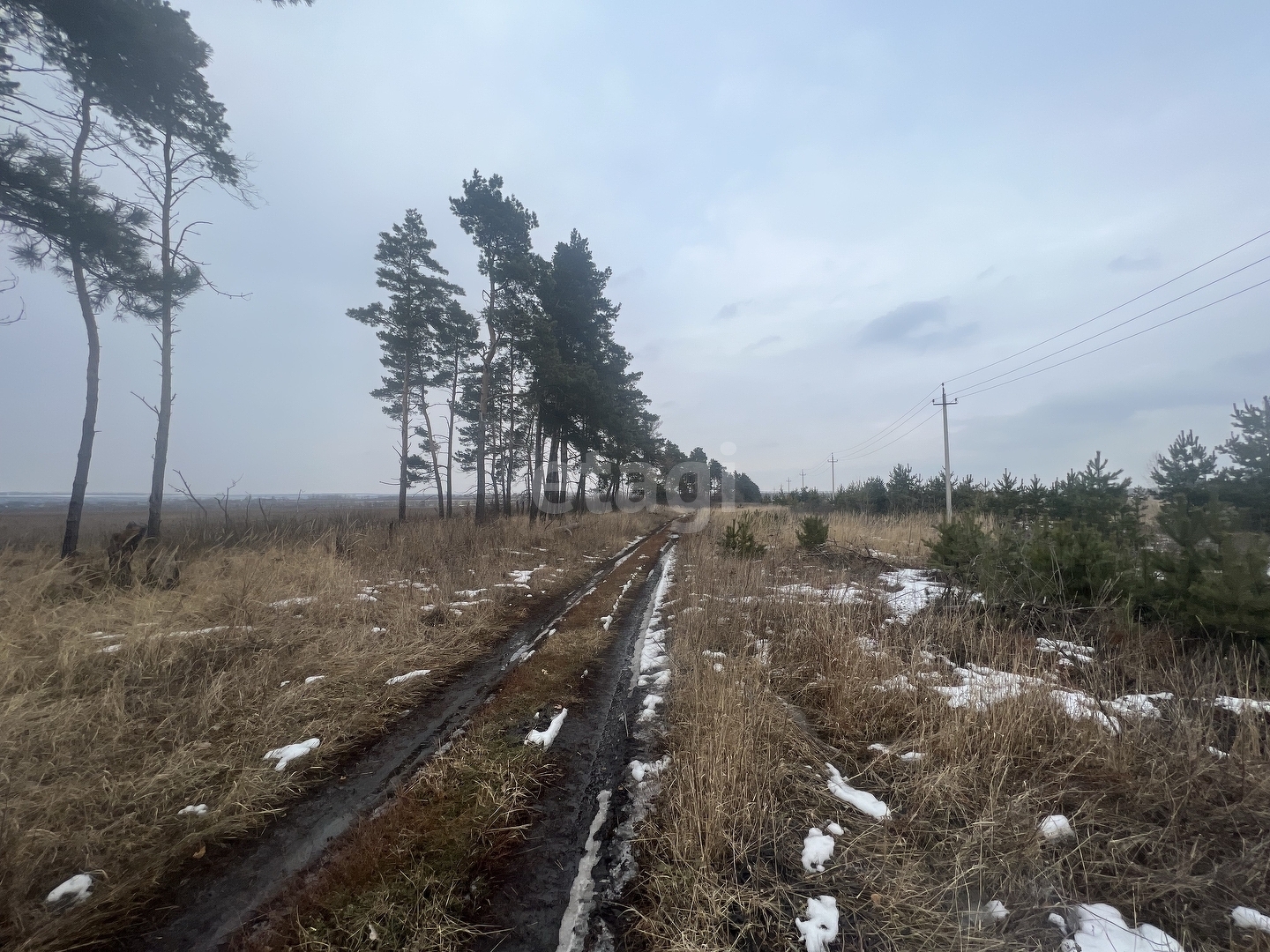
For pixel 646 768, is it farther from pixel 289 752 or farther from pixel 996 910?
pixel 289 752

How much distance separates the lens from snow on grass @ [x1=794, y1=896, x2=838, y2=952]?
1822 millimetres

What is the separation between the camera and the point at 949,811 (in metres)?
2.46

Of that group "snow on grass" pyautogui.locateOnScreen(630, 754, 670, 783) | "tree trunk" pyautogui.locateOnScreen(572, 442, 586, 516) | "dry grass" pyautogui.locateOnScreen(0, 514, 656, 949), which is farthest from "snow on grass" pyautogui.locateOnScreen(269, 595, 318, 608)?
"tree trunk" pyautogui.locateOnScreen(572, 442, 586, 516)

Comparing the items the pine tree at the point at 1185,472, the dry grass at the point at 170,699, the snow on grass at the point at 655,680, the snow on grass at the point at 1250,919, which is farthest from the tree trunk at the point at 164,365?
the pine tree at the point at 1185,472

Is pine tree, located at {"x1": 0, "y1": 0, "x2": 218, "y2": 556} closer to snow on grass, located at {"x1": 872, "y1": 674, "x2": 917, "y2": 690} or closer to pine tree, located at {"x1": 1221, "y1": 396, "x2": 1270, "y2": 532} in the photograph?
snow on grass, located at {"x1": 872, "y1": 674, "x2": 917, "y2": 690}

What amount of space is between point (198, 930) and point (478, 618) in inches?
175

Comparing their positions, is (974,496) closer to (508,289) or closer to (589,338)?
(589,338)

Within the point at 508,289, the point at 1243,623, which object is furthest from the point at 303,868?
the point at 508,289

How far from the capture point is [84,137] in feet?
28.7

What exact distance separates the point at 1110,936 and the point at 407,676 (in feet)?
15.7

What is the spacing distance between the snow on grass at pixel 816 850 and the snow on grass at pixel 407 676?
3.66 m

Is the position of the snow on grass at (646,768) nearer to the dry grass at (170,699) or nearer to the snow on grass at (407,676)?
the dry grass at (170,699)

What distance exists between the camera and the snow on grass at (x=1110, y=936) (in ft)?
5.57

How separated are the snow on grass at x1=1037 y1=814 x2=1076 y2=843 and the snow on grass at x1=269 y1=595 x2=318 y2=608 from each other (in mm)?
6954
